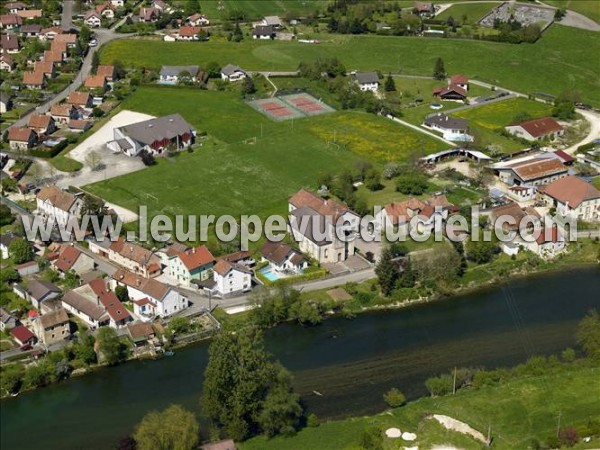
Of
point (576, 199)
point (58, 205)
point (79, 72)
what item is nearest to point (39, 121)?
point (79, 72)

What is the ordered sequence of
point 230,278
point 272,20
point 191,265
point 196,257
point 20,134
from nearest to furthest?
point 230,278, point 191,265, point 196,257, point 20,134, point 272,20

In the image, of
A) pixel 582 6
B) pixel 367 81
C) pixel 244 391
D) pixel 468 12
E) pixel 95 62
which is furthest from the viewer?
pixel 582 6

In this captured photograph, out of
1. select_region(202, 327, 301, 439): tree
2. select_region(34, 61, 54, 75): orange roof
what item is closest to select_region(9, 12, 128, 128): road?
select_region(34, 61, 54, 75): orange roof

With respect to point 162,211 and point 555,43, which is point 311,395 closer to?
point 162,211

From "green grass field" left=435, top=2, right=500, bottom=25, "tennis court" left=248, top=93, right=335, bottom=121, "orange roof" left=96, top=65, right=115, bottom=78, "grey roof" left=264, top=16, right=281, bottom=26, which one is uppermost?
"green grass field" left=435, top=2, right=500, bottom=25

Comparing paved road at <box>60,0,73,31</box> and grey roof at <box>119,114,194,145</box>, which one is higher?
paved road at <box>60,0,73,31</box>

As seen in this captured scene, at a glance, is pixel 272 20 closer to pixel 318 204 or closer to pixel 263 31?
pixel 263 31

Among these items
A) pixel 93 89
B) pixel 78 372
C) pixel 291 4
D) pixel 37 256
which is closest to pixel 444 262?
pixel 78 372

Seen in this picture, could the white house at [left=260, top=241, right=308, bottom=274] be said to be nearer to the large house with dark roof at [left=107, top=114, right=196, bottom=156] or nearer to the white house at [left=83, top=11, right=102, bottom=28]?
the large house with dark roof at [left=107, top=114, right=196, bottom=156]
